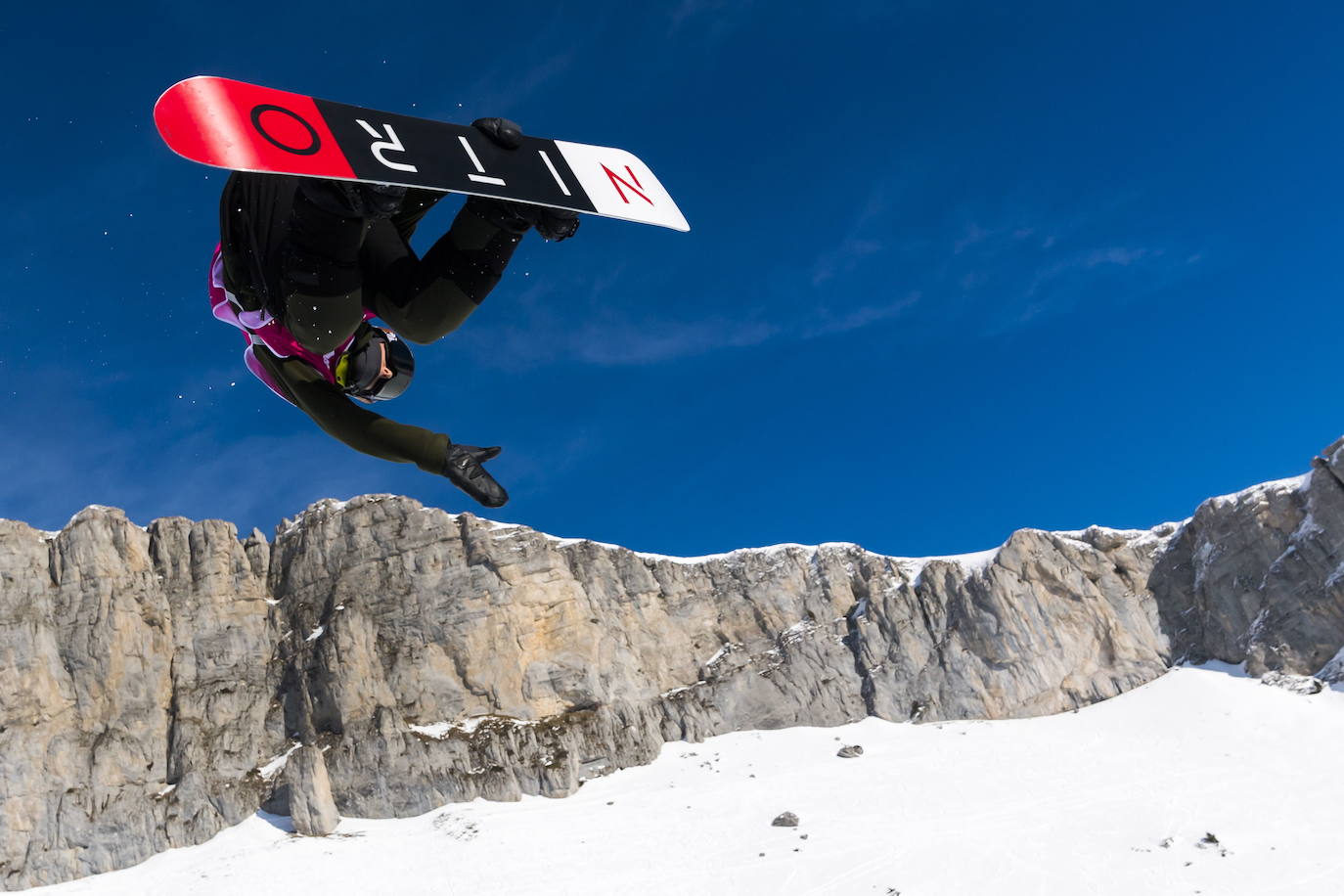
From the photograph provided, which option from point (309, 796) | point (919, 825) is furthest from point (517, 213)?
point (309, 796)

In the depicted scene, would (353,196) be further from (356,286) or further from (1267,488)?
(1267,488)

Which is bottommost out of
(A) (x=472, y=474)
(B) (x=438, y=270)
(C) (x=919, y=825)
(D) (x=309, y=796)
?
→ (C) (x=919, y=825)

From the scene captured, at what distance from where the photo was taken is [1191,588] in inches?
2480

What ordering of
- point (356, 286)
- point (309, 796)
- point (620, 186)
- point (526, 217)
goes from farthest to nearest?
point (309, 796), point (620, 186), point (526, 217), point (356, 286)

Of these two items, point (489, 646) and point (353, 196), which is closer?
point (353, 196)

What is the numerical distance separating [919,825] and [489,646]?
28.8 metres

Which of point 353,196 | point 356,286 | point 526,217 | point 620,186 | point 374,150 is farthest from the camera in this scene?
point 620,186

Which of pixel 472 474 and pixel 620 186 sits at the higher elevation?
pixel 620 186

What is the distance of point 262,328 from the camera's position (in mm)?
4078

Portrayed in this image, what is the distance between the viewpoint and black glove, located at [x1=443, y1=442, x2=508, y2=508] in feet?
12.2

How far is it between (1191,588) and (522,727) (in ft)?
A: 156

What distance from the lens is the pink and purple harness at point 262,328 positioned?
401cm

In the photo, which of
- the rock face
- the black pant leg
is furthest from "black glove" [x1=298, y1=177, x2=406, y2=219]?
the rock face

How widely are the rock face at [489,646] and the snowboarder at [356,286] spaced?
168ft
